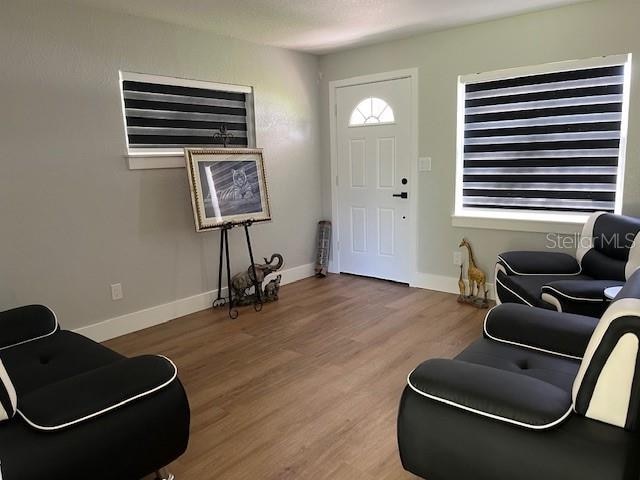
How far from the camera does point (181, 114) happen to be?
402 centimetres

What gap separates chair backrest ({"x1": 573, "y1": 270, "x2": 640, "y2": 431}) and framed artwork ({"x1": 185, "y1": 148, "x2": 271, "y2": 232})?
3.01 m

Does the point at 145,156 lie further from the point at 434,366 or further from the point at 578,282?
the point at 578,282

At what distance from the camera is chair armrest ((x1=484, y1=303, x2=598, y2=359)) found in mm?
2021

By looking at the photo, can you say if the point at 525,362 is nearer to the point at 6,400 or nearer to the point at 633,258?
the point at 633,258

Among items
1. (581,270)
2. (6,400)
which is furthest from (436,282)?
(6,400)

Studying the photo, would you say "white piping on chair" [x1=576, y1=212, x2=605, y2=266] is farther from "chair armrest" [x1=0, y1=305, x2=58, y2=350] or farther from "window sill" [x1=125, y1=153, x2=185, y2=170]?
"chair armrest" [x1=0, y1=305, x2=58, y2=350]

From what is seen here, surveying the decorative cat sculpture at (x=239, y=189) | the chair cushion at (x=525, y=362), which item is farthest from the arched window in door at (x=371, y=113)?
the chair cushion at (x=525, y=362)

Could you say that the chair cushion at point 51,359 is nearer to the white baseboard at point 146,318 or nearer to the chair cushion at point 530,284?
the white baseboard at point 146,318

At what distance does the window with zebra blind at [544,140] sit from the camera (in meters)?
3.59

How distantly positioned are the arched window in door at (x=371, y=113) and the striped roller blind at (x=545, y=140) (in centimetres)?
78

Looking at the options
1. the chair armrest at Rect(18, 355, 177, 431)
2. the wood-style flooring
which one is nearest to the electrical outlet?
the wood-style flooring

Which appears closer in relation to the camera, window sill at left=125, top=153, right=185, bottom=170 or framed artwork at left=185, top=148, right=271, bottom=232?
window sill at left=125, top=153, right=185, bottom=170

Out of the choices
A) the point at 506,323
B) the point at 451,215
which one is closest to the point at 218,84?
the point at 451,215

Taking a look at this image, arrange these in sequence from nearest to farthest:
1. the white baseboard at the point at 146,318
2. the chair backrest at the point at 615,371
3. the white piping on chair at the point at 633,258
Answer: the chair backrest at the point at 615,371, the white piping on chair at the point at 633,258, the white baseboard at the point at 146,318
